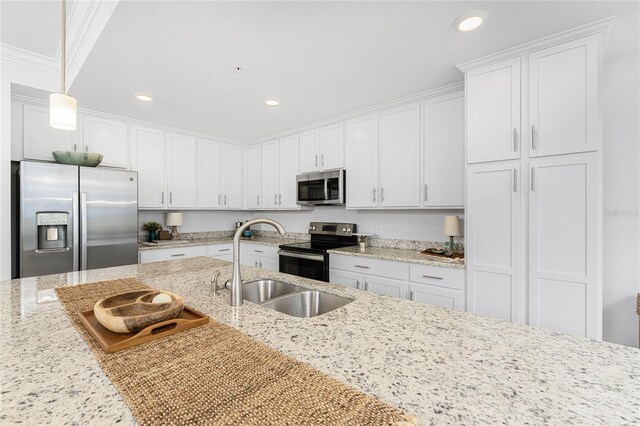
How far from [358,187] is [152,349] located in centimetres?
274

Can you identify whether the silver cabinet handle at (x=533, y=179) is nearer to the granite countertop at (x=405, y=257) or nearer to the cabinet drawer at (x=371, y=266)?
the granite countertop at (x=405, y=257)

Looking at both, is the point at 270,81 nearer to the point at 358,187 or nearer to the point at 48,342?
the point at 358,187

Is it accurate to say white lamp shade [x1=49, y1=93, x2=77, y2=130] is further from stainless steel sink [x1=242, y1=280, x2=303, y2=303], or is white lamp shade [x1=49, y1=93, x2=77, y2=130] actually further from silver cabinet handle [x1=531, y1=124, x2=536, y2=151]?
silver cabinet handle [x1=531, y1=124, x2=536, y2=151]

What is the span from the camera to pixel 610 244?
2.19 metres

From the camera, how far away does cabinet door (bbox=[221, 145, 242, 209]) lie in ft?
14.8

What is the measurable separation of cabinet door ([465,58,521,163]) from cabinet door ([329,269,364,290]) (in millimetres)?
1506

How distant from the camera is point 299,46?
6.38 ft

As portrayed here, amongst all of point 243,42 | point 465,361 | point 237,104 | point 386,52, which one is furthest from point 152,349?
point 237,104

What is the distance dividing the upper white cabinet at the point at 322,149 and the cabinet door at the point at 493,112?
5.08 ft

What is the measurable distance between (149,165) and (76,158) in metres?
0.87

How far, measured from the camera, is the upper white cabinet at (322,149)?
3.50m

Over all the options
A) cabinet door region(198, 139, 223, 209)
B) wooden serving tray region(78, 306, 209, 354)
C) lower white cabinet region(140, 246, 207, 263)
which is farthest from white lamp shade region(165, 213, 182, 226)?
wooden serving tray region(78, 306, 209, 354)

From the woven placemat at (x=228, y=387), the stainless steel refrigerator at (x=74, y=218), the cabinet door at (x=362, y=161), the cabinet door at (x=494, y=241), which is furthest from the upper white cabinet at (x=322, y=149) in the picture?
the woven placemat at (x=228, y=387)

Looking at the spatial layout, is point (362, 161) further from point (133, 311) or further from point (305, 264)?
point (133, 311)
